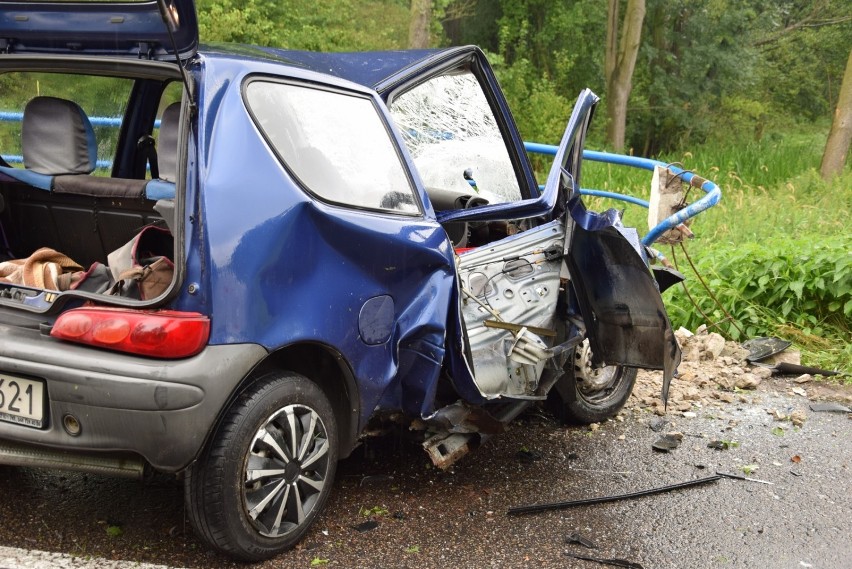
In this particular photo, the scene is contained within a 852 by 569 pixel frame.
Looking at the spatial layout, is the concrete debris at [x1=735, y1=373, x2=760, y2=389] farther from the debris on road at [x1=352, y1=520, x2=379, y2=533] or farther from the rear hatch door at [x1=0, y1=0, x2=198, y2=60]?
the rear hatch door at [x1=0, y1=0, x2=198, y2=60]

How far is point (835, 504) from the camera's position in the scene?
13.3 feet

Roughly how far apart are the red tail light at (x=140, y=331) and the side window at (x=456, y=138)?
1692mm

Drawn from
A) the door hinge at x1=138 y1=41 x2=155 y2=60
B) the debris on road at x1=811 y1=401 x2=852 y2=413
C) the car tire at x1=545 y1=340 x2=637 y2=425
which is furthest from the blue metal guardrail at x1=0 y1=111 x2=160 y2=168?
the debris on road at x1=811 y1=401 x2=852 y2=413

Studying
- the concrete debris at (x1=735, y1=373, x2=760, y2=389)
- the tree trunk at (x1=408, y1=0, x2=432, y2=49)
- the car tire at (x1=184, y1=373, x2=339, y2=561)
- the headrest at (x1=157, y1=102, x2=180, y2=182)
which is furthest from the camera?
the tree trunk at (x1=408, y1=0, x2=432, y2=49)

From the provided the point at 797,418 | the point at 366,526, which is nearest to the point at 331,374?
the point at 366,526

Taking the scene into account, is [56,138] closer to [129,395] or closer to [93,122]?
[93,122]

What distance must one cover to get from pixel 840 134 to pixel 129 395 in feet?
41.5

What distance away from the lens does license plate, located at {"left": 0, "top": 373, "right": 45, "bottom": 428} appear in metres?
2.79

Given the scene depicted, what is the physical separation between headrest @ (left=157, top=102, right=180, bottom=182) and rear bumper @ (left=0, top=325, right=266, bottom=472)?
Answer: 940 mm

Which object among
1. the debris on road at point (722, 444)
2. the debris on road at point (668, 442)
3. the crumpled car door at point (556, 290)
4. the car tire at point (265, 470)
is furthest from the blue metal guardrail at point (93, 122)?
the debris on road at point (722, 444)

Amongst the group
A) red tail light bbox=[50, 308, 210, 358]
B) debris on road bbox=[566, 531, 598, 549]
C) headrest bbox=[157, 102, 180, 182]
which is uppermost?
headrest bbox=[157, 102, 180, 182]

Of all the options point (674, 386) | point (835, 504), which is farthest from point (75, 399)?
point (674, 386)

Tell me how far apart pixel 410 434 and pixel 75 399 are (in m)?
1.70

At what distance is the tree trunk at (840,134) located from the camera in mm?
12789
